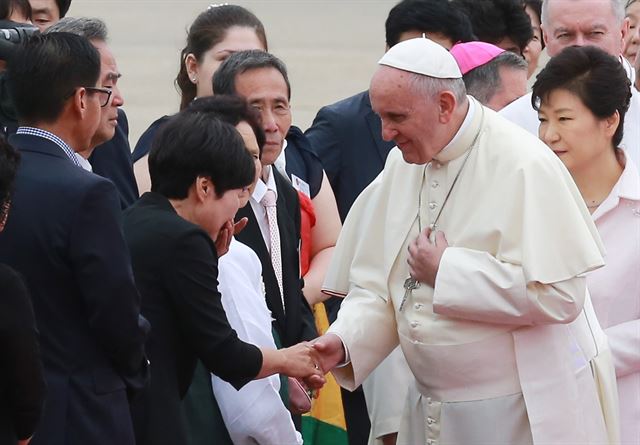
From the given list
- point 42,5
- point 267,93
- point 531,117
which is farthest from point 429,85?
point 42,5

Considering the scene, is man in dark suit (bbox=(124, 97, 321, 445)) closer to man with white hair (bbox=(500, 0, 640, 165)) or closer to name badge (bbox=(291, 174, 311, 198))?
name badge (bbox=(291, 174, 311, 198))

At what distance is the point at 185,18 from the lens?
1530 cm

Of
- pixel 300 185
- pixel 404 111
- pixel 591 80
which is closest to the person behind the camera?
pixel 404 111

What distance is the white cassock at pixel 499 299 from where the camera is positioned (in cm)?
437

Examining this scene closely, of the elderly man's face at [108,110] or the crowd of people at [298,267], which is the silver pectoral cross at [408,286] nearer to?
the crowd of people at [298,267]

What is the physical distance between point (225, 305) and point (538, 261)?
3.13 ft

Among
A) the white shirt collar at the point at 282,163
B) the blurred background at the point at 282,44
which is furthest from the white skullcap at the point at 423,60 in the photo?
the blurred background at the point at 282,44

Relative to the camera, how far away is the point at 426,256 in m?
4.49

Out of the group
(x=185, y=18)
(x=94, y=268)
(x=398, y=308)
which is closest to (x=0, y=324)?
(x=94, y=268)

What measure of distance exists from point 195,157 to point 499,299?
969mm

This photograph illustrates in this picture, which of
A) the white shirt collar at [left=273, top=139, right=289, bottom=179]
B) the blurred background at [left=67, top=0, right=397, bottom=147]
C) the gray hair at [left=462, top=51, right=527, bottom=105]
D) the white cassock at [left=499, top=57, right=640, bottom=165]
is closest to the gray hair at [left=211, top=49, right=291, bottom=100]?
the white shirt collar at [left=273, top=139, right=289, bottom=179]

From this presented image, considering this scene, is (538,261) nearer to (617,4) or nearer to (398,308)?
(398,308)

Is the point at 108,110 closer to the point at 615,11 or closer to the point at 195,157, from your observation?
the point at 195,157

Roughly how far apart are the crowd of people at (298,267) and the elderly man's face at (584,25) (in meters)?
1.33
